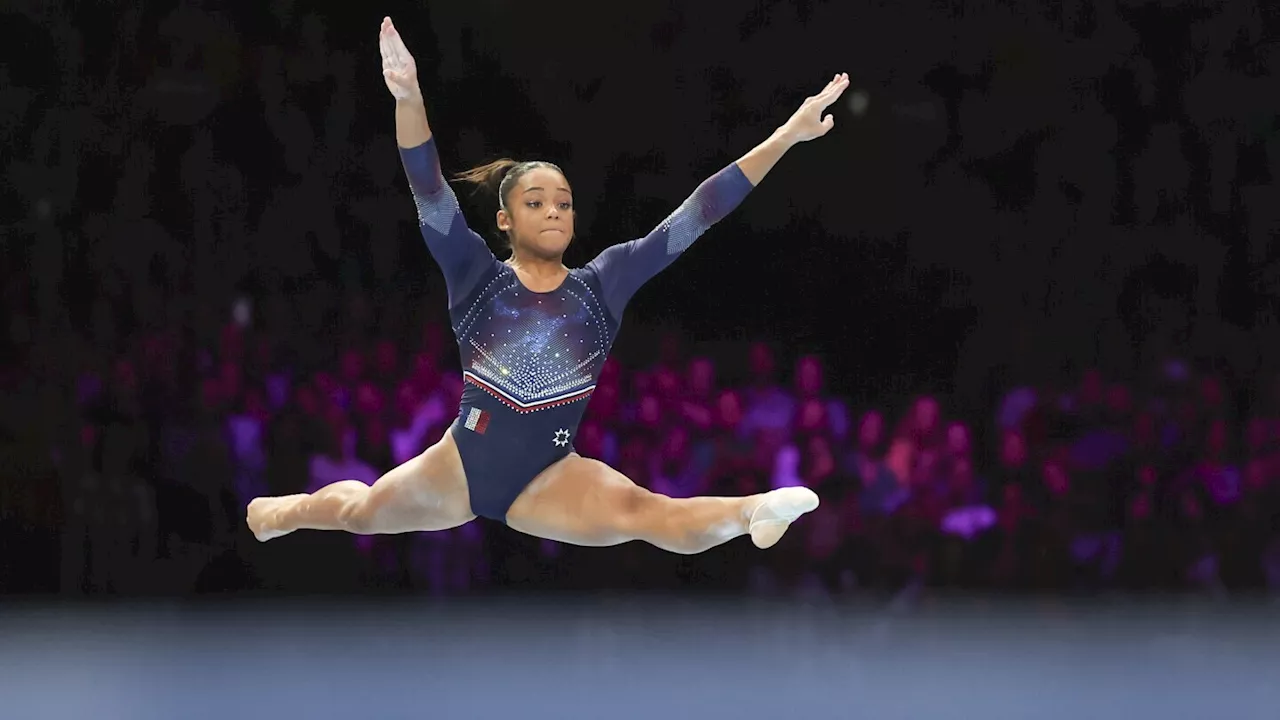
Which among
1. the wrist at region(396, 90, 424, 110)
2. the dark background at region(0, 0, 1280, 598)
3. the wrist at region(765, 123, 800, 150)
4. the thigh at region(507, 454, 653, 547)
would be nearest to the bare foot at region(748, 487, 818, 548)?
the thigh at region(507, 454, 653, 547)

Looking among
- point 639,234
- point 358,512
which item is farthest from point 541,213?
point 639,234

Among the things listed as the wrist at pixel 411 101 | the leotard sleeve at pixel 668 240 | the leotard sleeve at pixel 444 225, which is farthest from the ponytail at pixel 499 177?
the wrist at pixel 411 101

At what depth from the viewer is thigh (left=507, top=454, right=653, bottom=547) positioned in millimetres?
3156

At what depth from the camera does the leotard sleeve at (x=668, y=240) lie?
334 centimetres

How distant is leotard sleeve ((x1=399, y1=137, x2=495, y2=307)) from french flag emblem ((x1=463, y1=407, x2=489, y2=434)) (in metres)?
0.28

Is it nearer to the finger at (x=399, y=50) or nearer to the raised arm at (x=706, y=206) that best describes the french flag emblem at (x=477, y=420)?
the raised arm at (x=706, y=206)

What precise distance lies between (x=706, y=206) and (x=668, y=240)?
4.9 inches

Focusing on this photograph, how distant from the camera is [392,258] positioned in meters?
5.41

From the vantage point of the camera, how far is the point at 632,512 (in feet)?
10.3

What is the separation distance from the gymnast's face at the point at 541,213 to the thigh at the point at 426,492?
0.51 meters

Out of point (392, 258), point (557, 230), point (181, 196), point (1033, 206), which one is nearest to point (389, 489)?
point (557, 230)

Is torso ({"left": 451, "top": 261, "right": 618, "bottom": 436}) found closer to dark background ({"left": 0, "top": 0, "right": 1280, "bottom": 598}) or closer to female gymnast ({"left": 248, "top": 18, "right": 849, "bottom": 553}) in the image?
female gymnast ({"left": 248, "top": 18, "right": 849, "bottom": 553})

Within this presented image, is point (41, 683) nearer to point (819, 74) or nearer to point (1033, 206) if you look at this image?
point (819, 74)

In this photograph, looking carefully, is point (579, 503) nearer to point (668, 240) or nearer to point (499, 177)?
point (668, 240)
